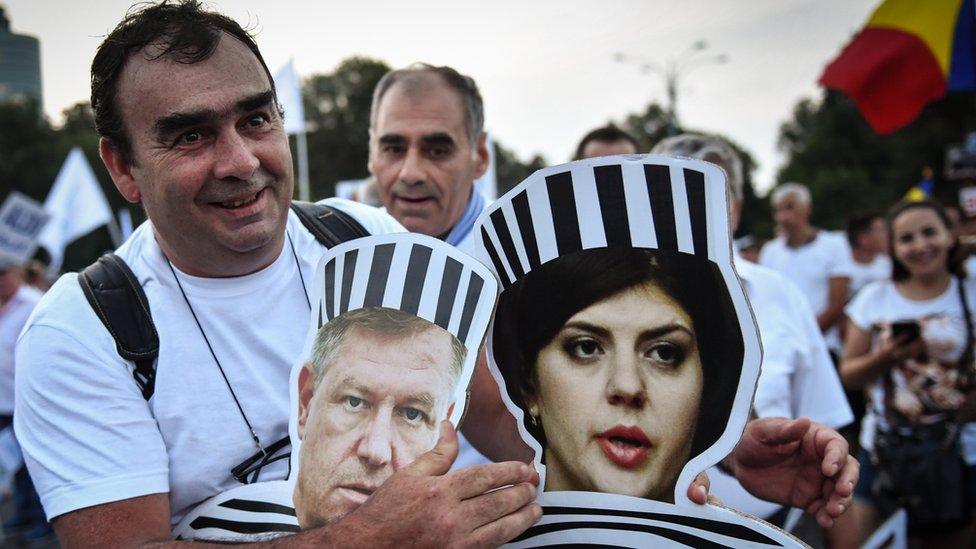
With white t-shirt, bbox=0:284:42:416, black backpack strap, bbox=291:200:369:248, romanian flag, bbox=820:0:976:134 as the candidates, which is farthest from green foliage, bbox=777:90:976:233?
black backpack strap, bbox=291:200:369:248

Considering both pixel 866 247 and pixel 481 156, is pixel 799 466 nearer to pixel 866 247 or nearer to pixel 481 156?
pixel 481 156

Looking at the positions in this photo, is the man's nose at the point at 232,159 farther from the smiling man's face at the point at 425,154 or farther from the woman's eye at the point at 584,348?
the smiling man's face at the point at 425,154

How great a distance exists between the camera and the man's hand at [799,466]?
53.0 inches

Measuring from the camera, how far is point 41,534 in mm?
6102

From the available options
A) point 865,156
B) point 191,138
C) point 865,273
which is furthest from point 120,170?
point 865,156

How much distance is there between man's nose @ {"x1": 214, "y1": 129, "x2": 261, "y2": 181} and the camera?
145 centimetres

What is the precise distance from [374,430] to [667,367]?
467 mm

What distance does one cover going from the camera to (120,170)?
160 cm

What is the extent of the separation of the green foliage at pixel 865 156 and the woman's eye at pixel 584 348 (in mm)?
26675

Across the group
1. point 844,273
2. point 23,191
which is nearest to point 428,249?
point 844,273

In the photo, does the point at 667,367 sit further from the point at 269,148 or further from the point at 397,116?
the point at 397,116

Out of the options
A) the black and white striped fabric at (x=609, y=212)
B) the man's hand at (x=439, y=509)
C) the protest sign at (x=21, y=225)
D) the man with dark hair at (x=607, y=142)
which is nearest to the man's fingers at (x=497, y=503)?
the man's hand at (x=439, y=509)

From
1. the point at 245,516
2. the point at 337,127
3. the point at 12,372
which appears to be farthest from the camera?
the point at 337,127

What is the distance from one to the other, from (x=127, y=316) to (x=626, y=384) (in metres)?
0.90
